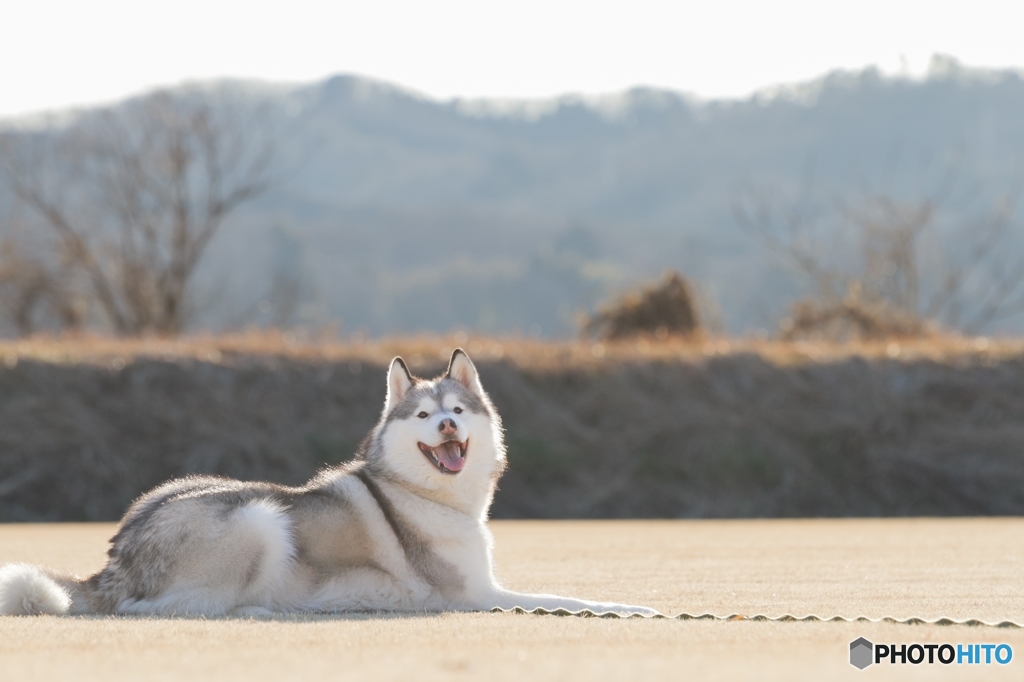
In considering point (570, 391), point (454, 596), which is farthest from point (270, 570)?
point (570, 391)

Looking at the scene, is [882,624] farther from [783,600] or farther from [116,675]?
[116,675]

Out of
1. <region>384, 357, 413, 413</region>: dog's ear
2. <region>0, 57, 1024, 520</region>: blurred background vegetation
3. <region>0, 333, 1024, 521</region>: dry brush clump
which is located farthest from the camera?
<region>0, 57, 1024, 520</region>: blurred background vegetation

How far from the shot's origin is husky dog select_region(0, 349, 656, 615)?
4.38 meters

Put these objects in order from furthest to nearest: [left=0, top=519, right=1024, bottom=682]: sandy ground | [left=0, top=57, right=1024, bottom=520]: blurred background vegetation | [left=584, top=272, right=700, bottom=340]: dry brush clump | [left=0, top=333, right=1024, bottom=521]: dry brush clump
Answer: [left=584, top=272, right=700, bottom=340]: dry brush clump
[left=0, top=57, right=1024, bottom=520]: blurred background vegetation
[left=0, top=333, right=1024, bottom=521]: dry brush clump
[left=0, top=519, right=1024, bottom=682]: sandy ground

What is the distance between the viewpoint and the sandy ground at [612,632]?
118 inches

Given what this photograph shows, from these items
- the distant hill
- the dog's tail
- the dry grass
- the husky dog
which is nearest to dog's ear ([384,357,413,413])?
the husky dog

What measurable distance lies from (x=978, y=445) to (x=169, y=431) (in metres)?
9.20

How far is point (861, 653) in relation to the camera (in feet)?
10.7

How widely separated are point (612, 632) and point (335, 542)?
51.0 inches

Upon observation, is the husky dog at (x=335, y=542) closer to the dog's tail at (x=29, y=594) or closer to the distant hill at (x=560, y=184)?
the dog's tail at (x=29, y=594)

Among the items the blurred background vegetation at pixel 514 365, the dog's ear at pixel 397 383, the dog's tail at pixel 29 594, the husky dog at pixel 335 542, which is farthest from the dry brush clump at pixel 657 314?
the dog's tail at pixel 29 594

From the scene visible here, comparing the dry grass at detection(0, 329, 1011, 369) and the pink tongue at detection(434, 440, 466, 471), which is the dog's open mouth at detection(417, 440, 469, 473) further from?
the dry grass at detection(0, 329, 1011, 369)

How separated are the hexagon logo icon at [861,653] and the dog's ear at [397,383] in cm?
226

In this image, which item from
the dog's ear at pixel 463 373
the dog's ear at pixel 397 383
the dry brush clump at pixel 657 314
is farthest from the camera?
the dry brush clump at pixel 657 314
